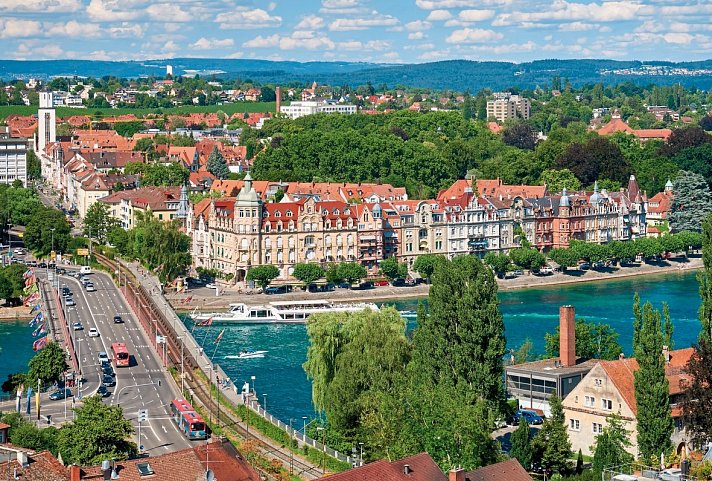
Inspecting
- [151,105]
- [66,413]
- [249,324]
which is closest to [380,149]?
[249,324]

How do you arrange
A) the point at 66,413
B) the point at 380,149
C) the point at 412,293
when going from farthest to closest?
the point at 380,149 < the point at 412,293 < the point at 66,413

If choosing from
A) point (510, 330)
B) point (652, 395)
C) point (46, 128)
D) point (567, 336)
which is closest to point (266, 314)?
point (510, 330)

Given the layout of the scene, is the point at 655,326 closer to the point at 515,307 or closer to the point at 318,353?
the point at 318,353

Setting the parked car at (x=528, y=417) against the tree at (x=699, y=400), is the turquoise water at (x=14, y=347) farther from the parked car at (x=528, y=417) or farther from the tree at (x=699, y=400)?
the tree at (x=699, y=400)

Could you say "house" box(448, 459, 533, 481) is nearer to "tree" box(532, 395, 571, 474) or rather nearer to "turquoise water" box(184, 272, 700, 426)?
"tree" box(532, 395, 571, 474)

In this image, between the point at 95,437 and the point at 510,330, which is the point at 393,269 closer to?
the point at 510,330

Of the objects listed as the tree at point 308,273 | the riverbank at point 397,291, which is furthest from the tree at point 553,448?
the tree at point 308,273

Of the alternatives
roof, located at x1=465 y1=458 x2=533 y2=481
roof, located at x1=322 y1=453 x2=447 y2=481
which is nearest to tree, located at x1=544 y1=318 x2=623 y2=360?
roof, located at x1=465 y1=458 x2=533 y2=481
